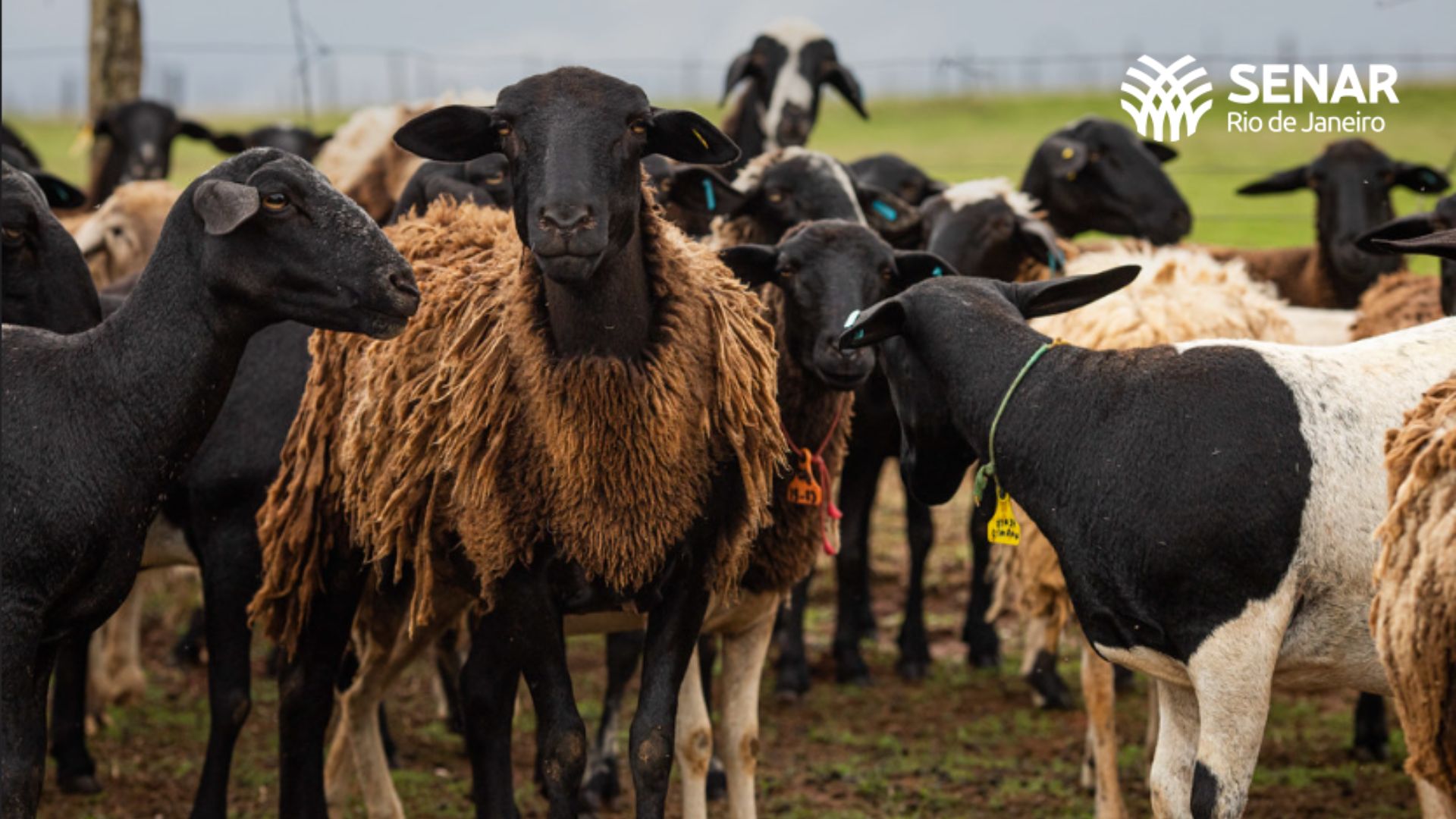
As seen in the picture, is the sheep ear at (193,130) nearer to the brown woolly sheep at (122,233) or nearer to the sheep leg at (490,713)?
the brown woolly sheep at (122,233)

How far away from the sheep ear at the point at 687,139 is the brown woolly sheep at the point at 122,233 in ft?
15.8

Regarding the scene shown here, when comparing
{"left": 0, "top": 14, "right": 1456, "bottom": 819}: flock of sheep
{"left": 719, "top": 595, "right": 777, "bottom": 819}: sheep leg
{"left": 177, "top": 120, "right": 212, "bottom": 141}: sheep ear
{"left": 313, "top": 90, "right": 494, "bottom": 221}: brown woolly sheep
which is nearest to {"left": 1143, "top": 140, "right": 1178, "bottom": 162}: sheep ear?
{"left": 0, "top": 14, "right": 1456, "bottom": 819}: flock of sheep

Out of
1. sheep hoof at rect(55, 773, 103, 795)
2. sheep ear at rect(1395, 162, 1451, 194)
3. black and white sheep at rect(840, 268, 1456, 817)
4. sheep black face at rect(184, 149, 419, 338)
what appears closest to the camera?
black and white sheep at rect(840, 268, 1456, 817)

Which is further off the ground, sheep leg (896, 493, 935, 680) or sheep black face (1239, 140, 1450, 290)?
sheep black face (1239, 140, 1450, 290)

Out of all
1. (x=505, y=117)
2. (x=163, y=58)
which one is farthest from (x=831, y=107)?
(x=505, y=117)

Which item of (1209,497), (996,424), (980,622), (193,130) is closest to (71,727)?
(996,424)

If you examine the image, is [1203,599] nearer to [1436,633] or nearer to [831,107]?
[1436,633]

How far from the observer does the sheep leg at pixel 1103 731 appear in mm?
6336

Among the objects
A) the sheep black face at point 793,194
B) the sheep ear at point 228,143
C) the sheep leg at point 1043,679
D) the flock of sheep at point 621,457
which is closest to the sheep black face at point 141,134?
the sheep ear at point 228,143

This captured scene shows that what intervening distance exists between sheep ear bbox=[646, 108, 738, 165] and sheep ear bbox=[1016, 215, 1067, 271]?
3.41 meters

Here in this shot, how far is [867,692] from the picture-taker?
28.5ft

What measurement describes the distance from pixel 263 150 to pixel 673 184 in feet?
8.78

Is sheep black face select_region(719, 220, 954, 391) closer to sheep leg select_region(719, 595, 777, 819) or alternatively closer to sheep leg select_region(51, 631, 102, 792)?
sheep leg select_region(719, 595, 777, 819)

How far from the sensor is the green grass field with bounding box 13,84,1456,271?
21.4 metres
